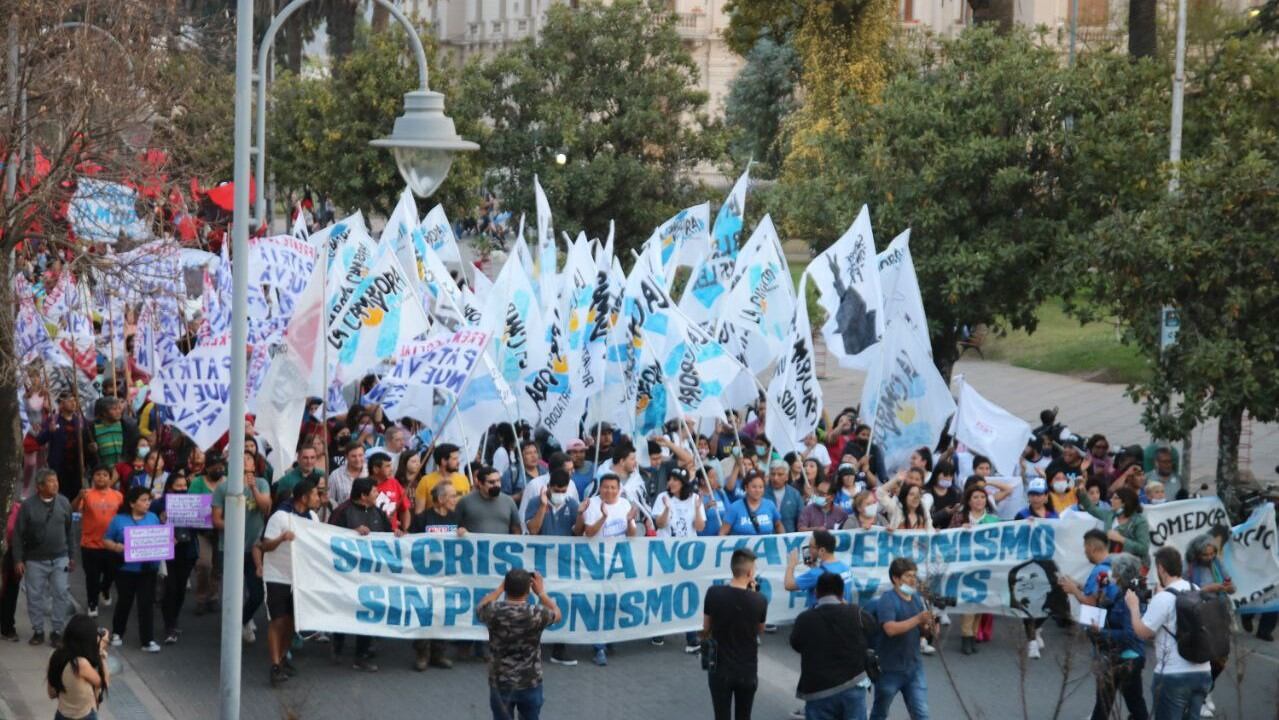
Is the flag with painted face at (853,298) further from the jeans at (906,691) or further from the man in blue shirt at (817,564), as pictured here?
the jeans at (906,691)

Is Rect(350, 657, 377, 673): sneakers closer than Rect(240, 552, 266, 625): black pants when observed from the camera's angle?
Yes

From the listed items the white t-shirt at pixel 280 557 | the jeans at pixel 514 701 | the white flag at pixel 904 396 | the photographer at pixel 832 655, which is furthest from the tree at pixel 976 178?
the jeans at pixel 514 701

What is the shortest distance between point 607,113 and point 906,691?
22.5 metres

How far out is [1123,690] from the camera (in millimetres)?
11445

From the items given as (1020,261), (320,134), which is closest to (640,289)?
(1020,261)

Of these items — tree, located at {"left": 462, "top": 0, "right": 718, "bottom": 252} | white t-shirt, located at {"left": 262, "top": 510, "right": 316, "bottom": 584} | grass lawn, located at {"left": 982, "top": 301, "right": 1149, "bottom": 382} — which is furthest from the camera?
grass lawn, located at {"left": 982, "top": 301, "right": 1149, "bottom": 382}

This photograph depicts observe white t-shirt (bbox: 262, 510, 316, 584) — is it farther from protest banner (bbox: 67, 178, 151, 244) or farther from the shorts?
protest banner (bbox: 67, 178, 151, 244)

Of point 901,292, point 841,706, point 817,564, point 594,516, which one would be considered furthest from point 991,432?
point 841,706

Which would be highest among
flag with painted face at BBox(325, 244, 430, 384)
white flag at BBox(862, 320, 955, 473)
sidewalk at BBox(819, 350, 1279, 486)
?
flag with painted face at BBox(325, 244, 430, 384)

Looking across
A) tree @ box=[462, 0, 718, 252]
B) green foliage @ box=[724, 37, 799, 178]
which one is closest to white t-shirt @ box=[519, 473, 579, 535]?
tree @ box=[462, 0, 718, 252]

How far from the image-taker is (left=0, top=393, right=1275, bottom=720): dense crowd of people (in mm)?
10680

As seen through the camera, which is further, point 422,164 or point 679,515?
point 679,515

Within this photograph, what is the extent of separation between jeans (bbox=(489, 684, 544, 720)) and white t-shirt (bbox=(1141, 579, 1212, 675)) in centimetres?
361

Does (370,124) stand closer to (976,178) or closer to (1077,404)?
(1077,404)
